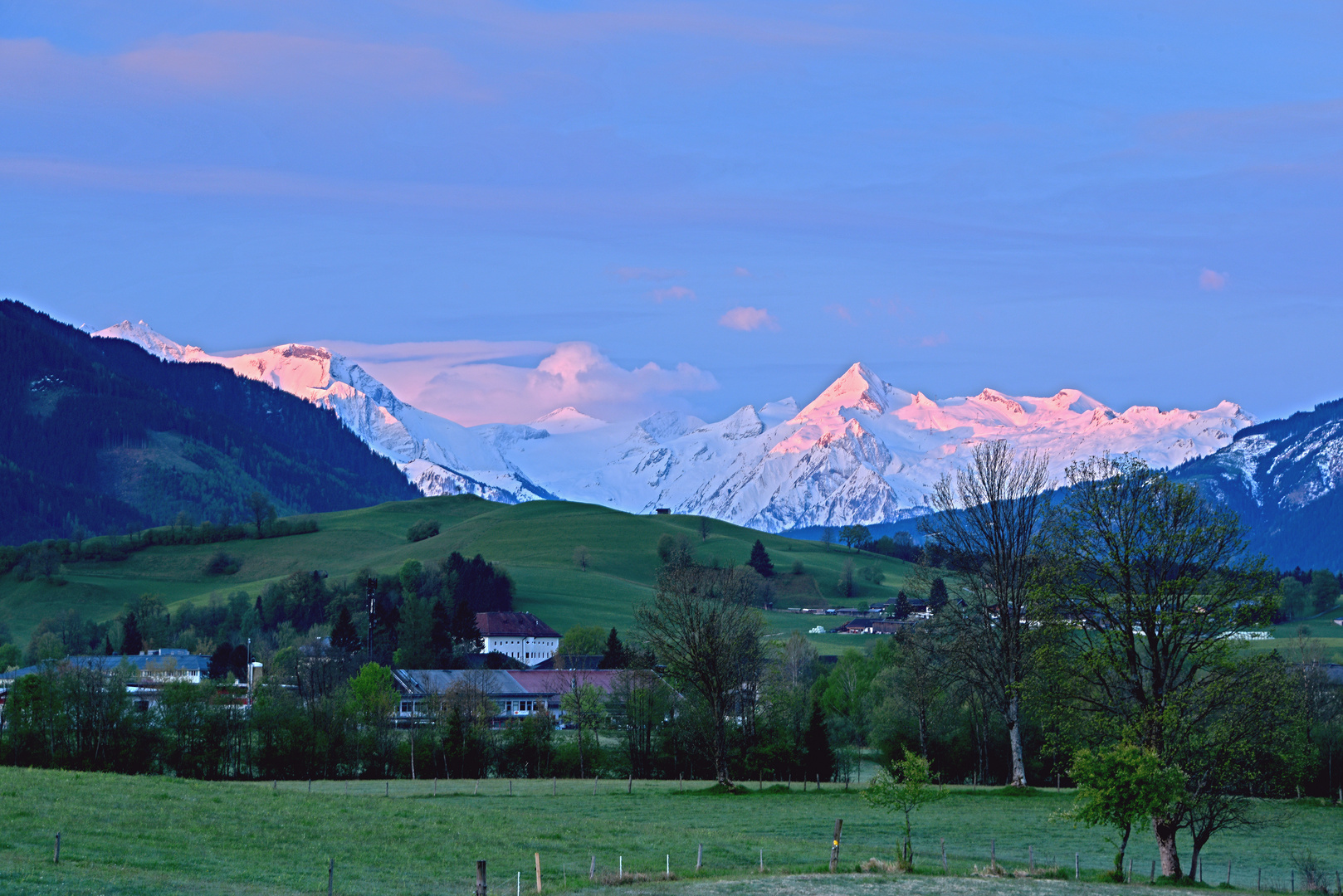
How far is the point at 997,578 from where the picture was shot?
2707 inches

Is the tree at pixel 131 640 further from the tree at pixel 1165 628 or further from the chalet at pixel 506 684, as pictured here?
the tree at pixel 1165 628

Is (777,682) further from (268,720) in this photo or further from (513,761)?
(268,720)

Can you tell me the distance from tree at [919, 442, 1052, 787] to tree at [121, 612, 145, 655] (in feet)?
447

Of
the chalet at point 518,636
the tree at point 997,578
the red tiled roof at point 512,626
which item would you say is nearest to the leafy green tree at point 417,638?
the chalet at point 518,636

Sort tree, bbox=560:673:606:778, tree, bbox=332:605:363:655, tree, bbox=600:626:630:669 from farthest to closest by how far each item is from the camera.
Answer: tree, bbox=332:605:363:655, tree, bbox=600:626:630:669, tree, bbox=560:673:606:778

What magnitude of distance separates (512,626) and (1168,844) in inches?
6136

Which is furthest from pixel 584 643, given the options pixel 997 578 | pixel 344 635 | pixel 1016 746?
pixel 997 578

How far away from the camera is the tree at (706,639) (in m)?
77.0

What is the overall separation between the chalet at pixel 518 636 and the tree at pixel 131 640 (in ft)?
147

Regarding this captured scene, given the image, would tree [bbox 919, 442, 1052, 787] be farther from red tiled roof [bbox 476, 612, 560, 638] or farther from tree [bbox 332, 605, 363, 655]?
red tiled roof [bbox 476, 612, 560, 638]

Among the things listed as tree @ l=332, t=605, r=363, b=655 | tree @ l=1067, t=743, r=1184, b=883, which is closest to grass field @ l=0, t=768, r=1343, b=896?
tree @ l=1067, t=743, r=1184, b=883

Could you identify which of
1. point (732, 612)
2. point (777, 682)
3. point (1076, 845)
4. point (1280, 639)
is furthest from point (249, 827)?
point (1280, 639)

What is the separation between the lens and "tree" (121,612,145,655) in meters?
178

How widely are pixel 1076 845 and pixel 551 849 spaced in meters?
19.8
